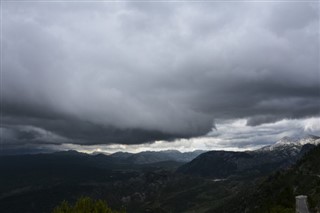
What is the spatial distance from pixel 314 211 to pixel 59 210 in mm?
127568

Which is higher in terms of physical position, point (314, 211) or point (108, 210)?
point (108, 210)

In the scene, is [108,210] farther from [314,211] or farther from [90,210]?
[314,211]

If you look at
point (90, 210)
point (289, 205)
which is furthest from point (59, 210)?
point (289, 205)

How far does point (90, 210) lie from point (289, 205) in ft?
376

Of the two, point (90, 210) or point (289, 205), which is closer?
point (90, 210)

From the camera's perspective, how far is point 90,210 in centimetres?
9744

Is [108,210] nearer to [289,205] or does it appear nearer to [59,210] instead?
[59,210]

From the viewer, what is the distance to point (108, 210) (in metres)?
98.2

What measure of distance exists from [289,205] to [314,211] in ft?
37.5

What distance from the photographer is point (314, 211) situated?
170875 millimetres

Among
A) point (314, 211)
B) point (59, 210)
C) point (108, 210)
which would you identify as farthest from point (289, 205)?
point (59, 210)

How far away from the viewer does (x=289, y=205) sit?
174500 mm

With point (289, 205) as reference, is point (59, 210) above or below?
above

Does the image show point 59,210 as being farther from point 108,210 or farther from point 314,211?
point 314,211
